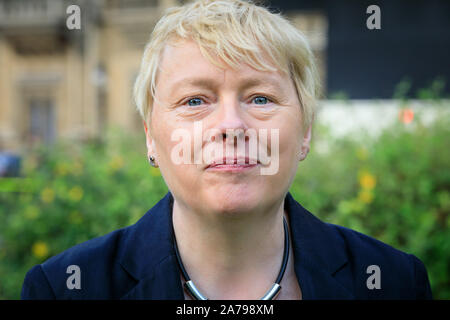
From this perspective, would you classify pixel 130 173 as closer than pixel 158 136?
No

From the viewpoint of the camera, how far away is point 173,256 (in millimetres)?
1334

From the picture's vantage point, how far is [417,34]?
318 inches

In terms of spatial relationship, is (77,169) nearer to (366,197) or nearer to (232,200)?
(366,197)

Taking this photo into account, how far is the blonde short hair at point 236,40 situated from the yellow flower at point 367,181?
1580 millimetres

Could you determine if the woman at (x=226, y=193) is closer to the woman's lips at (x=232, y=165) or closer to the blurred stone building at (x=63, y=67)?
the woman's lips at (x=232, y=165)

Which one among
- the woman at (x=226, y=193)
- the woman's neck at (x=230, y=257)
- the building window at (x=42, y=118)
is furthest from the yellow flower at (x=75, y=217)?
the building window at (x=42, y=118)

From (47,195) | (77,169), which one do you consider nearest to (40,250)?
(47,195)

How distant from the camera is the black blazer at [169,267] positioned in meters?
1.32

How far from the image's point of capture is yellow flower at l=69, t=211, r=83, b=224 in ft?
10.2

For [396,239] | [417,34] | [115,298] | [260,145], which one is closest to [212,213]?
[260,145]

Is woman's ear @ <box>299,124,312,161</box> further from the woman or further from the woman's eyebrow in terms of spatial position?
the woman's eyebrow

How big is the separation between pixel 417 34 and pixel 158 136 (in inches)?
321
